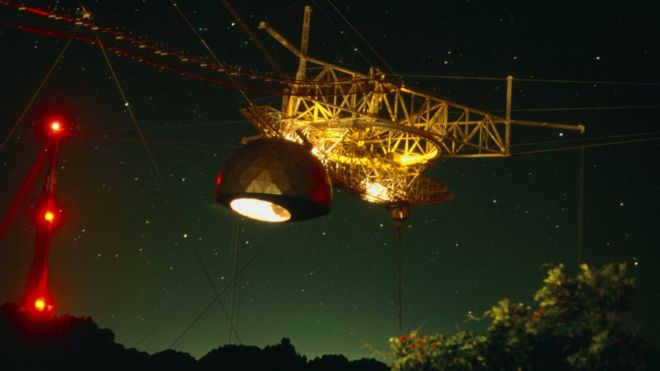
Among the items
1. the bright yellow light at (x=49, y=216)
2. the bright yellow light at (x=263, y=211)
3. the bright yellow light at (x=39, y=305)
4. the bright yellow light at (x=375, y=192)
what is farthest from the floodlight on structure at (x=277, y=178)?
the bright yellow light at (x=39, y=305)

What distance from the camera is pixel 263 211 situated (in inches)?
441

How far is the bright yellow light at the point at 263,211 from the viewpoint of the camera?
11.0 m

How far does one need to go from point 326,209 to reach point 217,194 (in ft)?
4.74

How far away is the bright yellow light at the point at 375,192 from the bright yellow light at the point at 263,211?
8528 millimetres

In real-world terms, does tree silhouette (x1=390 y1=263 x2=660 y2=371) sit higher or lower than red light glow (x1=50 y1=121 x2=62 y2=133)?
lower

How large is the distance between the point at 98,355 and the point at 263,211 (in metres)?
25.5

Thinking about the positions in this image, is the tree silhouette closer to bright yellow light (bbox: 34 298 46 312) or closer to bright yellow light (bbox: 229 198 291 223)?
bright yellow light (bbox: 229 198 291 223)

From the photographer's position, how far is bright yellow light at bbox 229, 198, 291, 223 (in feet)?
36.2

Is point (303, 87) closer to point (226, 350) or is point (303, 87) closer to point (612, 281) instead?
point (612, 281)

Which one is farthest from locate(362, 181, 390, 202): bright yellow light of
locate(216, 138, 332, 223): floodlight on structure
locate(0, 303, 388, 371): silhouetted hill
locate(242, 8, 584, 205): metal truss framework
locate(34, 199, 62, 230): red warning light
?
locate(0, 303, 388, 371): silhouetted hill

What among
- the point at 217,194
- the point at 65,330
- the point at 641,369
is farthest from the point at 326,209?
the point at 65,330

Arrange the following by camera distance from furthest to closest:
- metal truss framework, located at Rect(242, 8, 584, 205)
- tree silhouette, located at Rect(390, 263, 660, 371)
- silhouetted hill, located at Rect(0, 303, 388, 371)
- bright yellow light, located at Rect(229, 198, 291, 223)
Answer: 1. silhouetted hill, located at Rect(0, 303, 388, 371)
2. metal truss framework, located at Rect(242, 8, 584, 205)
3. bright yellow light, located at Rect(229, 198, 291, 223)
4. tree silhouette, located at Rect(390, 263, 660, 371)

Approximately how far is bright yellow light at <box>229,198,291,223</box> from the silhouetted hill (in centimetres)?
1925

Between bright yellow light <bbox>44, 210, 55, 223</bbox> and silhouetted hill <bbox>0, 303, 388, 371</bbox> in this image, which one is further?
silhouetted hill <bbox>0, 303, 388, 371</bbox>
